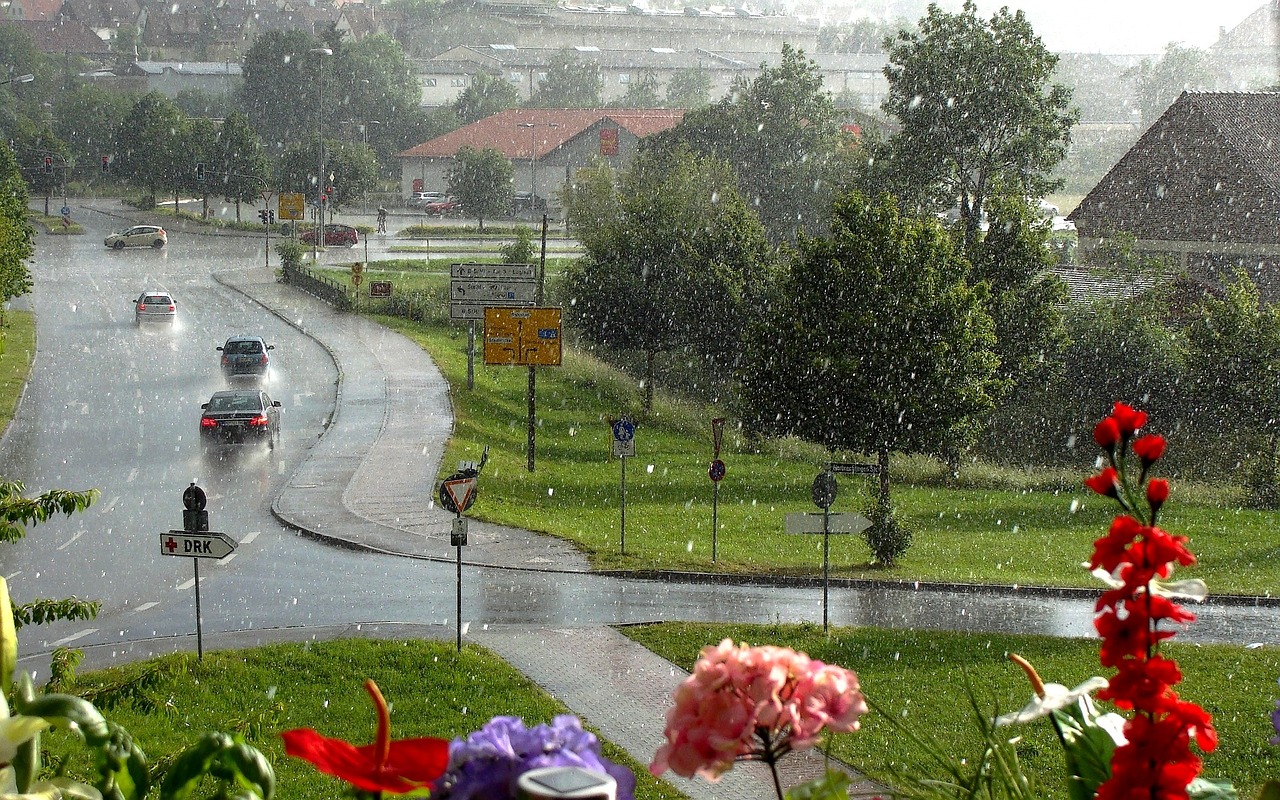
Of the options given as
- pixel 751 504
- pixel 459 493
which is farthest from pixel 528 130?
pixel 459 493

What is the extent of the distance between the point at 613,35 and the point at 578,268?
138532 mm

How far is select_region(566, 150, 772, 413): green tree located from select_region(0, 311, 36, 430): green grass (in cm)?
1555

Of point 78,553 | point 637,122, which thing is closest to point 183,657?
point 78,553

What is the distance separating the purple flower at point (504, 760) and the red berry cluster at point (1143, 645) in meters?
0.81

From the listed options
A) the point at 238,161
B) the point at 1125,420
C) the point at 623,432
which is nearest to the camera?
the point at 1125,420

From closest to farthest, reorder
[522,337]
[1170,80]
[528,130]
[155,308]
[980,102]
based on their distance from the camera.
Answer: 1. [522,337]
2. [980,102]
3. [155,308]
4. [528,130]
5. [1170,80]

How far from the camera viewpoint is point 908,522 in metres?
29.4

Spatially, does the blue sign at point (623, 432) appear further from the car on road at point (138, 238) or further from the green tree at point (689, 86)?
the green tree at point (689, 86)

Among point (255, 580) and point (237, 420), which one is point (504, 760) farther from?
point (237, 420)

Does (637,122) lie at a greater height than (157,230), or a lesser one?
greater

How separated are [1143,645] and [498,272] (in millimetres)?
31825

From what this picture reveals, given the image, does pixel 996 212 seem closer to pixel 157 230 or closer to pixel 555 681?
pixel 555 681

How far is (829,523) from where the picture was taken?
725 inches

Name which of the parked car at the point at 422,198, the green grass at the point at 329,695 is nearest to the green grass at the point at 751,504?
the green grass at the point at 329,695
